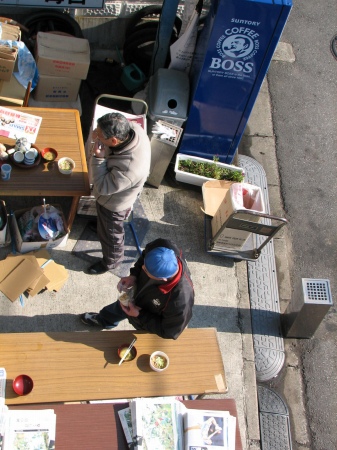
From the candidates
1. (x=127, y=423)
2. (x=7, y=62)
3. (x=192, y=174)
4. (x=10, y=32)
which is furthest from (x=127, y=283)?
(x=10, y=32)

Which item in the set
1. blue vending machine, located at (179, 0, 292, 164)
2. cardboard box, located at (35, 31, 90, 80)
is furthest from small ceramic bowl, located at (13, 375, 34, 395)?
cardboard box, located at (35, 31, 90, 80)

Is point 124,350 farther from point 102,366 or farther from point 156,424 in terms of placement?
point 156,424

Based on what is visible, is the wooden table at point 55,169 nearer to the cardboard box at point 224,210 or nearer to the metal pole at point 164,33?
the cardboard box at point 224,210

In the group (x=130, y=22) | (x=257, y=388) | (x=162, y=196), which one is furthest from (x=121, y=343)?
(x=130, y=22)

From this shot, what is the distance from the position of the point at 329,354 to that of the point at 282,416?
3.21 ft

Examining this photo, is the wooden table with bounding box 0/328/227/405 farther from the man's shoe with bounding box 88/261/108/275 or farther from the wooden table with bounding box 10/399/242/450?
the man's shoe with bounding box 88/261/108/275

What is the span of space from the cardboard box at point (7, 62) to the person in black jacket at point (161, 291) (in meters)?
2.80

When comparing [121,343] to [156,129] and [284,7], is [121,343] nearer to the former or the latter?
[156,129]

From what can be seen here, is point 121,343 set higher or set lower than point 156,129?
lower

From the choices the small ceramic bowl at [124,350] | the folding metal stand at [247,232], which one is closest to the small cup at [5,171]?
the small ceramic bowl at [124,350]

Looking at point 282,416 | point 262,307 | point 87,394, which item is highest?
point 87,394

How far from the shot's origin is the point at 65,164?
5.46 meters

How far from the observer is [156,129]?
6.41 meters

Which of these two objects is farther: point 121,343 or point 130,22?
point 130,22
